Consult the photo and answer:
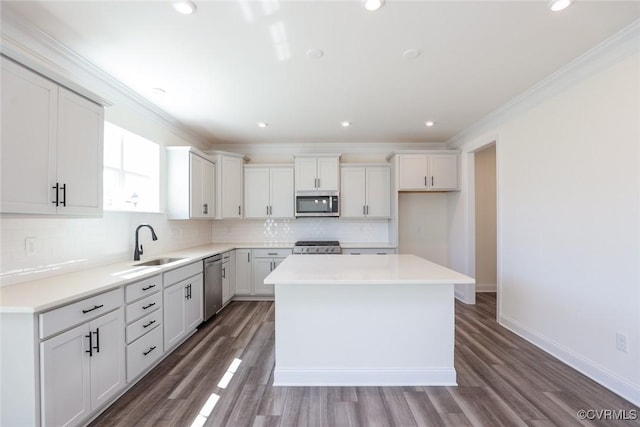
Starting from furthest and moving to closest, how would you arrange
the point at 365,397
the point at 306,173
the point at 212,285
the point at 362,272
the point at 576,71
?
the point at 306,173 → the point at 212,285 → the point at 576,71 → the point at 362,272 → the point at 365,397

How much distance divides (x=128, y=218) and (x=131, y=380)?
5.29 feet

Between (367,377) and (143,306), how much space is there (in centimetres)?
193

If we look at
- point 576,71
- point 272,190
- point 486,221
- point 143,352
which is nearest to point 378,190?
point 272,190

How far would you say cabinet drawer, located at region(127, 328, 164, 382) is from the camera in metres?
2.11

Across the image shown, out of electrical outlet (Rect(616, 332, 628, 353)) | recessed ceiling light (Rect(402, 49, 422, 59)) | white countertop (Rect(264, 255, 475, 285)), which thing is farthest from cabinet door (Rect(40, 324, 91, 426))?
electrical outlet (Rect(616, 332, 628, 353))

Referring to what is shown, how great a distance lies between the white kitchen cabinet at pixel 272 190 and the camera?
4738mm

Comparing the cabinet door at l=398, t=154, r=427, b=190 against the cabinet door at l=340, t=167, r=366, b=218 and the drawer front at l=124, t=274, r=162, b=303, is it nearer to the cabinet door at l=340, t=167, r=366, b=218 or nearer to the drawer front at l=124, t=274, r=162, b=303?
the cabinet door at l=340, t=167, r=366, b=218

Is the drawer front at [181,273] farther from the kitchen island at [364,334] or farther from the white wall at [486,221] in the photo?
the white wall at [486,221]

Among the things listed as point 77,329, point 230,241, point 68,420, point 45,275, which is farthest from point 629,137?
point 230,241

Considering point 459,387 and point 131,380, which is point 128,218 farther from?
point 459,387

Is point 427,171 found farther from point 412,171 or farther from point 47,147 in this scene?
point 47,147

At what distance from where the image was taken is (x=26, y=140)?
161 centimetres

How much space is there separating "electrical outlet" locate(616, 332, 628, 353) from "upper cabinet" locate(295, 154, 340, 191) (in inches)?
138

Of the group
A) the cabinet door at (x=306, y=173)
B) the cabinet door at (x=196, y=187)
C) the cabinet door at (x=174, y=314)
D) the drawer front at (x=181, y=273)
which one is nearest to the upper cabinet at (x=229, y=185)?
the cabinet door at (x=196, y=187)
